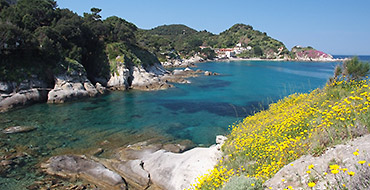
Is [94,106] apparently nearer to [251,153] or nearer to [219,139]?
[219,139]

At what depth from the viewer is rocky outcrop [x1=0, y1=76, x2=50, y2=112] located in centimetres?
2709

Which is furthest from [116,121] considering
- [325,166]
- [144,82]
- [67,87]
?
[144,82]

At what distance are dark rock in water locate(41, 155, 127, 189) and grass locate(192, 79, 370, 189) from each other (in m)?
5.76

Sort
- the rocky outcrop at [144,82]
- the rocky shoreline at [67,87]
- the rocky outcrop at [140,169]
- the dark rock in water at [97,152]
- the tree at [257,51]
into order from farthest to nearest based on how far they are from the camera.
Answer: the tree at [257,51]
the rocky outcrop at [144,82]
the rocky shoreline at [67,87]
the dark rock in water at [97,152]
the rocky outcrop at [140,169]

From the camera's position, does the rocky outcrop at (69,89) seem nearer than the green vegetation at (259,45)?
Yes

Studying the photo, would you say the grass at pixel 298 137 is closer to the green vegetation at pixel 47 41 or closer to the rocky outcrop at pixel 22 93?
the rocky outcrop at pixel 22 93

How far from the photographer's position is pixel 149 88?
4394 centimetres

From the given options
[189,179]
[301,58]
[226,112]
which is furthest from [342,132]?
[301,58]

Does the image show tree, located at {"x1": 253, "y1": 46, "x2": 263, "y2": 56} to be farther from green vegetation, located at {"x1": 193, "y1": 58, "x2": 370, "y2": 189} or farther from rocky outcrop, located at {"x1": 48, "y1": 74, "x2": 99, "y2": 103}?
green vegetation, located at {"x1": 193, "y1": 58, "x2": 370, "y2": 189}

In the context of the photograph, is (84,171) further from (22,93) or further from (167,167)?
(22,93)

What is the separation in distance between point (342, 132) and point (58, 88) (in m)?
34.9

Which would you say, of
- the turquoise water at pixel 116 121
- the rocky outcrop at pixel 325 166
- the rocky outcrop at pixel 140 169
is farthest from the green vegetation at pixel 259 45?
the rocky outcrop at pixel 325 166

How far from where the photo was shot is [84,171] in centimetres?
1317

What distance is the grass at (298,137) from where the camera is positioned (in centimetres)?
607
